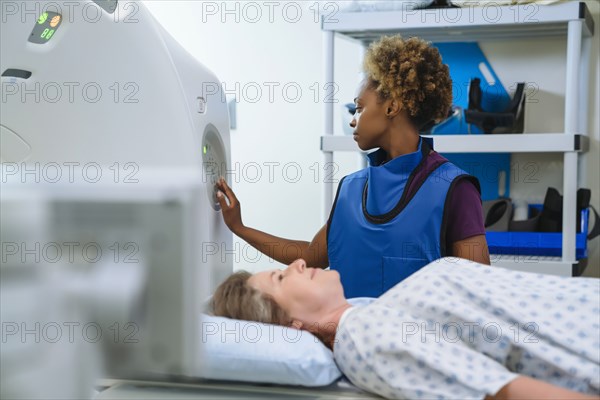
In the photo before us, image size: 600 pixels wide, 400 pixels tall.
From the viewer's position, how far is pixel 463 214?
1602mm

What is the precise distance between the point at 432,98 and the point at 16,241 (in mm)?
1116

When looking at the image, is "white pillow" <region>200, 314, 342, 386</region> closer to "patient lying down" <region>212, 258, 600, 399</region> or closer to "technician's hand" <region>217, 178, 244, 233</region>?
"patient lying down" <region>212, 258, 600, 399</region>

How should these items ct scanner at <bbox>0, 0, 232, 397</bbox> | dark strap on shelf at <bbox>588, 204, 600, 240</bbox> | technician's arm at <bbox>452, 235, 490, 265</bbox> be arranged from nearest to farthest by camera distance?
1. ct scanner at <bbox>0, 0, 232, 397</bbox>
2. technician's arm at <bbox>452, 235, 490, 265</bbox>
3. dark strap on shelf at <bbox>588, 204, 600, 240</bbox>

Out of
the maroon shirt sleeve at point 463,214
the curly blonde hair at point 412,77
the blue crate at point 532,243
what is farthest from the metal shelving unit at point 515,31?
the maroon shirt sleeve at point 463,214

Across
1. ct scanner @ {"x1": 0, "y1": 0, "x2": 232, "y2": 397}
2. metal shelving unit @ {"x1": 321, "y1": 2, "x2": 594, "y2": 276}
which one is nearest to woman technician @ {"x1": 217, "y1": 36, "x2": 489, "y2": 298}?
ct scanner @ {"x1": 0, "y1": 0, "x2": 232, "y2": 397}

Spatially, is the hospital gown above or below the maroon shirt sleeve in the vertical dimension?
below

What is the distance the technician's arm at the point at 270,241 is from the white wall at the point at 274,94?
1152mm

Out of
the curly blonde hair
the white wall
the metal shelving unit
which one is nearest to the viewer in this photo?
the curly blonde hair

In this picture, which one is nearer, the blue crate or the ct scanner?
the ct scanner

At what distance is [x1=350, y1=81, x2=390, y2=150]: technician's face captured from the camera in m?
1.75

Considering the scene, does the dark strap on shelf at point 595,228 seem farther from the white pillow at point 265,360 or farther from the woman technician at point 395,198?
the white pillow at point 265,360

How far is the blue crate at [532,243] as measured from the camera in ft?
7.99

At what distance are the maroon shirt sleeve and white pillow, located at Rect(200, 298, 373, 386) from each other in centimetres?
60

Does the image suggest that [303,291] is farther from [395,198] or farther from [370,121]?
[370,121]
